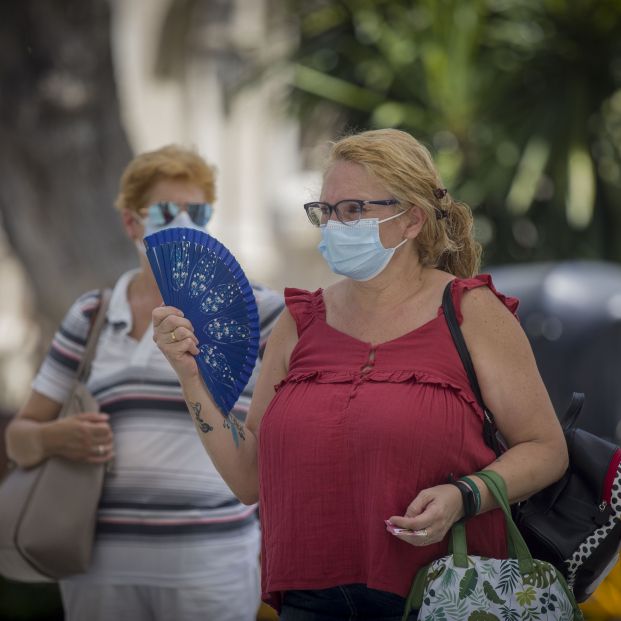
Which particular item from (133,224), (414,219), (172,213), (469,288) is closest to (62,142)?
(133,224)

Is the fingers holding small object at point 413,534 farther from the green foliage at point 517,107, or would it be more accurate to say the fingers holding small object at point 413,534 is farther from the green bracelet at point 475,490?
the green foliage at point 517,107

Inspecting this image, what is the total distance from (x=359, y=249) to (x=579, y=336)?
74.9 inches

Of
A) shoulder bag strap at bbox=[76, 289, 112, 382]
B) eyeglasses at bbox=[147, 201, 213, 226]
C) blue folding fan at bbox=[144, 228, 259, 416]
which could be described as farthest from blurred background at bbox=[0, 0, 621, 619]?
blue folding fan at bbox=[144, 228, 259, 416]

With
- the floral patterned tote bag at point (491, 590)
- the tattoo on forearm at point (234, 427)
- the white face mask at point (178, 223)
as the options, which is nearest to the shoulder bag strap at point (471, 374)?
the floral patterned tote bag at point (491, 590)

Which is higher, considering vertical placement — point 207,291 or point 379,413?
point 207,291

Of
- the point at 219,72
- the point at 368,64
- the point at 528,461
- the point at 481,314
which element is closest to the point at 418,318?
the point at 481,314

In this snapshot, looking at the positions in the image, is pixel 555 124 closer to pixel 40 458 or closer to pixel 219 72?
pixel 219 72

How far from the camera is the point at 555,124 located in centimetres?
745

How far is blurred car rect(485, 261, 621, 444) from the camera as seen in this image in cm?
384

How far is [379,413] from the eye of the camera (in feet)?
7.09

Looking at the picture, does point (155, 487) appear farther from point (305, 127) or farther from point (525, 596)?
point (305, 127)

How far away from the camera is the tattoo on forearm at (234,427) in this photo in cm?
238

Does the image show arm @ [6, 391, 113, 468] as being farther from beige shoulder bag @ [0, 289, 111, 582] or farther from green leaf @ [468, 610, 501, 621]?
green leaf @ [468, 610, 501, 621]

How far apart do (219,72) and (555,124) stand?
3858 mm
